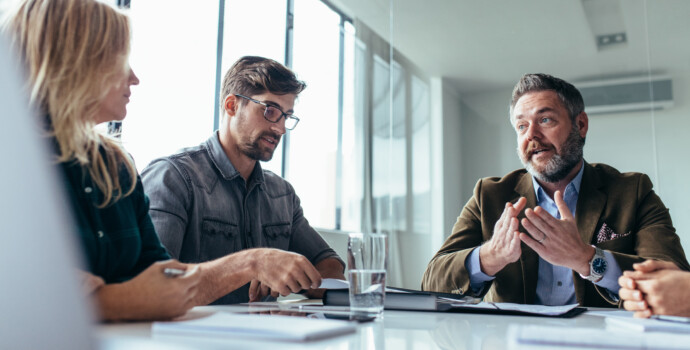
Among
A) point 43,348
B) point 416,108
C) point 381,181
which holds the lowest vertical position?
point 43,348

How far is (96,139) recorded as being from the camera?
105cm

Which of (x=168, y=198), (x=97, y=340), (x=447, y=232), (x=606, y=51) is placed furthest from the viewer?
(x=447, y=232)

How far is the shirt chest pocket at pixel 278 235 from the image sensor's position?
207 centimetres

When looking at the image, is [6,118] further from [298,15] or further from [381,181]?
[381,181]

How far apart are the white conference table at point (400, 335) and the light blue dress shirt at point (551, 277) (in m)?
0.64

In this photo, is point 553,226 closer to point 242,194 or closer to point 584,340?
point 584,340

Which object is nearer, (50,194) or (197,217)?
→ (50,194)

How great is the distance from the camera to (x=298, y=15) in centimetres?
412

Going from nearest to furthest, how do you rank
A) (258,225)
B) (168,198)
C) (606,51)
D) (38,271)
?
(38,271)
(168,198)
(258,225)
(606,51)

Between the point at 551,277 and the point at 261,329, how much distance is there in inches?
60.7

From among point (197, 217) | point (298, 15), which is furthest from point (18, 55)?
point (298, 15)

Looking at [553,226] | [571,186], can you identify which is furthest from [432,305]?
[571,186]

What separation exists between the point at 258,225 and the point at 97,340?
1357 millimetres

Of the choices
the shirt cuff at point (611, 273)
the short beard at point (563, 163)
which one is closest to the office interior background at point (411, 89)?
the short beard at point (563, 163)
